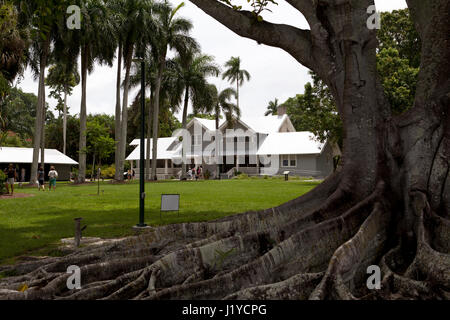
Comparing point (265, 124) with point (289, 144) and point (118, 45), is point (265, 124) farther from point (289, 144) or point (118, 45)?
point (118, 45)

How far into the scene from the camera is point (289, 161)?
4662 centimetres

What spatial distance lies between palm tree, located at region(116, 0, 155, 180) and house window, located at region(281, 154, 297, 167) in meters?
19.7

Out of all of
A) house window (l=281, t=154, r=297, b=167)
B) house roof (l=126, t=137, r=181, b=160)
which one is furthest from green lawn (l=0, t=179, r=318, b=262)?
house roof (l=126, t=137, r=181, b=160)

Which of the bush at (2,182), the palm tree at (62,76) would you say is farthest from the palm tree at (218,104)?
the bush at (2,182)

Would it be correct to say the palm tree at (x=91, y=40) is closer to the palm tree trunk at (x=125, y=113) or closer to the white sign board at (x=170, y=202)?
the palm tree trunk at (x=125, y=113)

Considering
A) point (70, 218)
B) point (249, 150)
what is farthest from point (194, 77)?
point (70, 218)

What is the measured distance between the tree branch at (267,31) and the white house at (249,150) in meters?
37.4

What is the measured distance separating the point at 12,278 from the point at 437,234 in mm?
6230

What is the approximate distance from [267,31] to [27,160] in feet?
142

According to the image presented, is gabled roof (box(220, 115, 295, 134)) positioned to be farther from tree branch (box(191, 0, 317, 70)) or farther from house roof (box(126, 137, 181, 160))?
tree branch (box(191, 0, 317, 70))

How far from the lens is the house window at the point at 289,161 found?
46.5m

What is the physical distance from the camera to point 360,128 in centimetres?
A: 612
